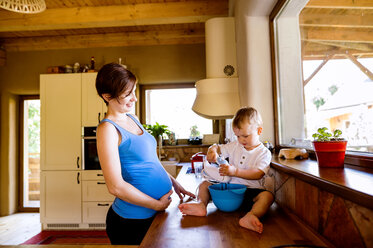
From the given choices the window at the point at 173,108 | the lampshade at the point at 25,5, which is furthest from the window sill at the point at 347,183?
the window at the point at 173,108

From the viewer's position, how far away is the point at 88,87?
12.1ft

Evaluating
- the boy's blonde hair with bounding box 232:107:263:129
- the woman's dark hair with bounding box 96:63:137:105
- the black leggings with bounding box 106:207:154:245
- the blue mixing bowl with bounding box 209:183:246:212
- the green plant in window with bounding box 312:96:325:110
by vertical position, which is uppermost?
the woman's dark hair with bounding box 96:63:137:105

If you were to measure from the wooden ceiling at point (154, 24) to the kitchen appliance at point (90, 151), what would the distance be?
146 centimetres

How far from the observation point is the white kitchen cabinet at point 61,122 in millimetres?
3635

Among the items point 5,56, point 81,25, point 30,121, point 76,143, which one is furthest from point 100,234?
point 5,56

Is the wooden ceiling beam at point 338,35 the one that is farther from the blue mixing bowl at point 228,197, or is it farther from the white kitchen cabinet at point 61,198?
the white kitchen cabinet at point 61,198

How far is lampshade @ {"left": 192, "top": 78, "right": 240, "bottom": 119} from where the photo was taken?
7.77ft

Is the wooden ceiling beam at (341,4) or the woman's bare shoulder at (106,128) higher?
the wooden ceiling beam at (341,4)

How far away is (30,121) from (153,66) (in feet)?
7.92

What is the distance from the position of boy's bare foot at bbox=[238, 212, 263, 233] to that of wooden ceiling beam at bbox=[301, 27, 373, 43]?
2.51ft

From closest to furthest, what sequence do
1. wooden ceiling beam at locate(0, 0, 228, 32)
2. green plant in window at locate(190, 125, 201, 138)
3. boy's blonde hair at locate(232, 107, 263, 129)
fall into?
boy's blonde hair at locate(232, 107, 263, 129) < wooden ceiling beam at locate(0, 0, 228, 32) < green plant in window at locate(190, 125, 201, 138)

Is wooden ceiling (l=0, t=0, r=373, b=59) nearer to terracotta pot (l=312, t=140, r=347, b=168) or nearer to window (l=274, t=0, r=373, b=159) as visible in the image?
window (l=274, t=0, r=373, b=159)

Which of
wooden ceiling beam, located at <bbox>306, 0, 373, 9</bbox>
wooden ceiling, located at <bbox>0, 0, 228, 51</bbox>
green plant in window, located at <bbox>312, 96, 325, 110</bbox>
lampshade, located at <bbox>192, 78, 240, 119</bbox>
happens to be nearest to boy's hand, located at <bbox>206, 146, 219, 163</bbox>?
green plant in window, located at <bbox>312, 96, 325, 110</bbox>

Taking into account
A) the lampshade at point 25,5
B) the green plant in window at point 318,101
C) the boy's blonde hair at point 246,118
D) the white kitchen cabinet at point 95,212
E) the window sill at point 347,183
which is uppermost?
the lampshade at point 25,5
